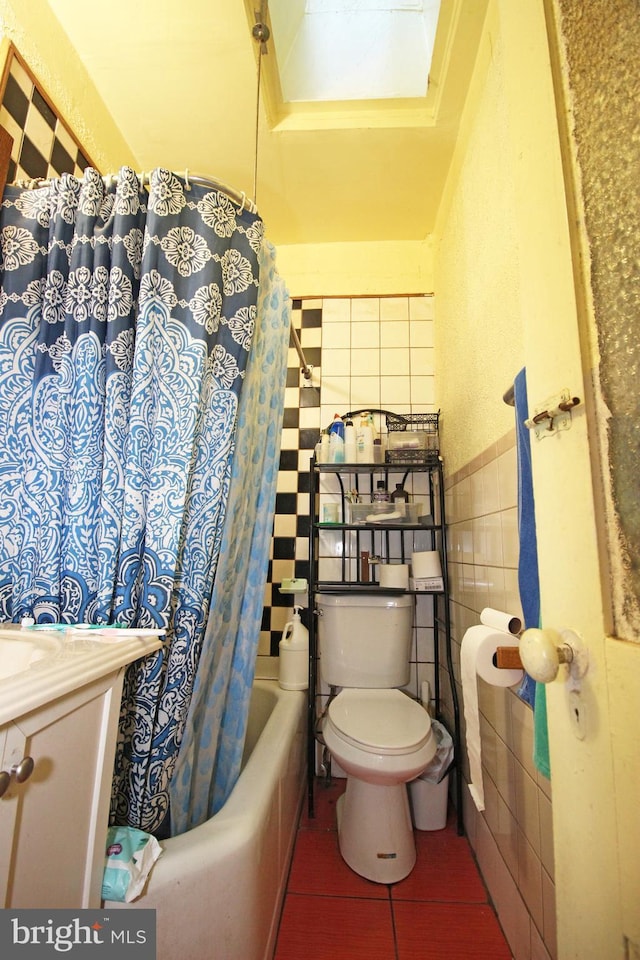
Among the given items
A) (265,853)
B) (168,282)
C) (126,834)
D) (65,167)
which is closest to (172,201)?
(168,282)

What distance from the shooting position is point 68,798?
0.58 meters

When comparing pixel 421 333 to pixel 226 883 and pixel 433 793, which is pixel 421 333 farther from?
pixel 226 883

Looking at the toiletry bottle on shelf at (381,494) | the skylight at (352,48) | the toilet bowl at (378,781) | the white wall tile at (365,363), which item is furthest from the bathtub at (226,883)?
the skylight at (352,48)

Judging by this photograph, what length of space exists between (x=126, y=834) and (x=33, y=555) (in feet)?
1.91

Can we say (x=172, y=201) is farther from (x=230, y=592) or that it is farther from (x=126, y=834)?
(x=126, y=834)

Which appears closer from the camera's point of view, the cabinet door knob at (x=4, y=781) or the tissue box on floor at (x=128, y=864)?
the cabinet door knob at (x=4, y=781)

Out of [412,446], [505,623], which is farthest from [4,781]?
[412,446]

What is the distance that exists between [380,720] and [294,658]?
450 mm

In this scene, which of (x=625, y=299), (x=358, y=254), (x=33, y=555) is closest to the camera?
(x=625, y=299)

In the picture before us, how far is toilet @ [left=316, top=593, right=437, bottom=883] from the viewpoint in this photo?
1242 millimetres

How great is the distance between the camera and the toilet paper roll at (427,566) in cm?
166

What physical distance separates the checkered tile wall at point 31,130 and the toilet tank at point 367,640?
1.72m

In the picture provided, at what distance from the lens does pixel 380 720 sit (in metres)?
1.38

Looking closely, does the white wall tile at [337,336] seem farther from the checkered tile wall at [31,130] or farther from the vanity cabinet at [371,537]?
the checkered tile wall at [31,130]
